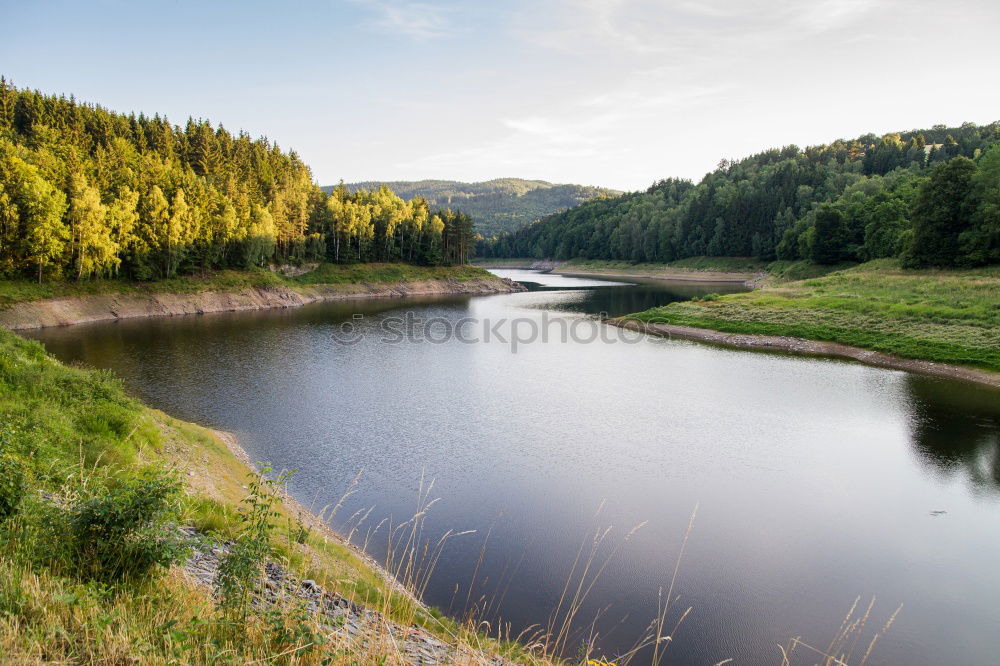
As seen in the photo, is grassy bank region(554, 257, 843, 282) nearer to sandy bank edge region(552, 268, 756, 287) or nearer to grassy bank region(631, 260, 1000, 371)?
sandy bank edge region(552, 268, 756, 287)

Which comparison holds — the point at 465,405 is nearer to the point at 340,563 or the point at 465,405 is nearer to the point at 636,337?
the point at 340,563

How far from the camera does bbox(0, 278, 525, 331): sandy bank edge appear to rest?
40.2 m

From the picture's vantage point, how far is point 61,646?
3828 mm

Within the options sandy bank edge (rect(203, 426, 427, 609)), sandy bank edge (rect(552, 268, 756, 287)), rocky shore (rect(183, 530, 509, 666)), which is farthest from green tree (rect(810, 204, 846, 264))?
rocky shore (rect(183, 530, 509, 666))

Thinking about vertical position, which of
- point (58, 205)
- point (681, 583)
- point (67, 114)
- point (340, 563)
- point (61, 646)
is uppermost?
point (67, 114)

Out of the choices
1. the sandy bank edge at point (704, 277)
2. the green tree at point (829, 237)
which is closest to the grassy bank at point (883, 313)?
the green tree at point (829, 237)

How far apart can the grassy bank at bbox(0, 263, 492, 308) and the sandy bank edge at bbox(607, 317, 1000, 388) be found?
35.4 metres

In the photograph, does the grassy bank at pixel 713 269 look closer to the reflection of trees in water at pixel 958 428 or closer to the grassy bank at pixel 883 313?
the grassy bank at pixel 883 313

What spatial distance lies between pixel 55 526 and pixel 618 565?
9.04 metres

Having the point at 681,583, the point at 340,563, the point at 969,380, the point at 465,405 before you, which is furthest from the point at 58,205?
the point at 969,380

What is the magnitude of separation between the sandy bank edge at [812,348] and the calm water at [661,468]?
1.38m

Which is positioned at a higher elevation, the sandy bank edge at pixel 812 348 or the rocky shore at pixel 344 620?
the rocky shore at pixel 344 620

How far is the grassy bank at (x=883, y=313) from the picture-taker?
1184 inches

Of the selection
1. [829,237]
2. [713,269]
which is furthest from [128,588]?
[713,269]
